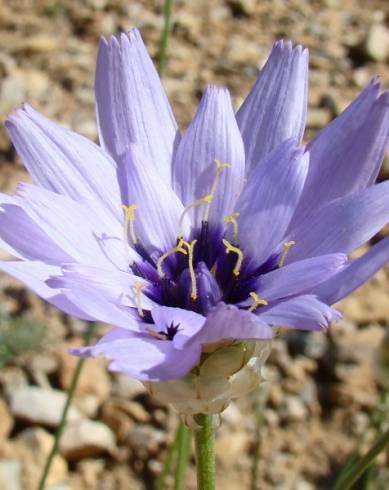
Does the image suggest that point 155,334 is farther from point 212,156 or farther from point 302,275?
point 212,156

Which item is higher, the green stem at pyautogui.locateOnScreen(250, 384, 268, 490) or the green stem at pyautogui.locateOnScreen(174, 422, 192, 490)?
the green stem at pyautogui.locateOnScreen(174, 422, 192, 490)

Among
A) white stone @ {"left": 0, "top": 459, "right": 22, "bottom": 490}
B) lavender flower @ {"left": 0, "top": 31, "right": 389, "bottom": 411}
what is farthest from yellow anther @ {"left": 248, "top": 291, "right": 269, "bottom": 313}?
white stone @ {"left": 0, "top": 459, "right": 22, "bottom": 490}

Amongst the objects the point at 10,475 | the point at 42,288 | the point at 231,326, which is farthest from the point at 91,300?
the point at 10,475

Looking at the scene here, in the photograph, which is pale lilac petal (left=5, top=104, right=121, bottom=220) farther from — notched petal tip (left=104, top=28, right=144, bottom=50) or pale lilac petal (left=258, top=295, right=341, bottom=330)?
pale lilac petal (left=258, top=295, right=341, bottom=330)

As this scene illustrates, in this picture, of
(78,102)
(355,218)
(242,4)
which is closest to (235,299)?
(355,218)

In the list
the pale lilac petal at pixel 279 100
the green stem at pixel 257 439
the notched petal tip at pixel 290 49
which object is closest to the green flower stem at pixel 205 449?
the pale lilac petal at pixel 279 100

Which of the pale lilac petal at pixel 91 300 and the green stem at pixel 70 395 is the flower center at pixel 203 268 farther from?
the green stem at pixel 70 395
